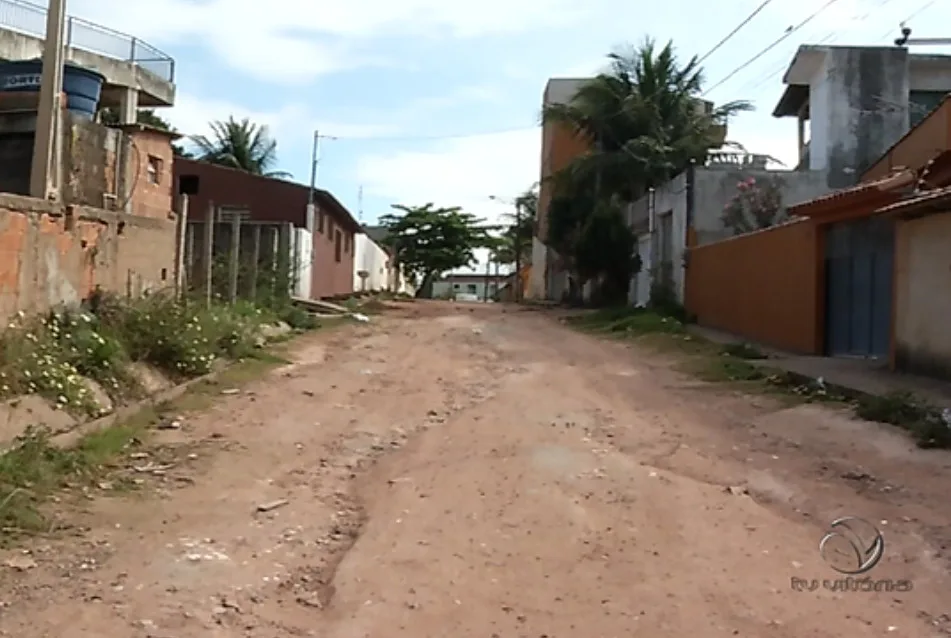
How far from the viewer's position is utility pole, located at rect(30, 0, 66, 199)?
10414mm

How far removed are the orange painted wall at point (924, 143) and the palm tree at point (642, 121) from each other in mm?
10862

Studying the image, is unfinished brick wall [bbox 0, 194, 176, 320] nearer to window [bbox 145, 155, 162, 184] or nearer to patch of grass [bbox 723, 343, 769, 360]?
window [bbox 145, 155, 162, 184]

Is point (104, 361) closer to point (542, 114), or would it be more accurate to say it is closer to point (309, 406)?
point (309, 406)

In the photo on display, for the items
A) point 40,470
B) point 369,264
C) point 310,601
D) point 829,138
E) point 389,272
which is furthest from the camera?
point 389,272

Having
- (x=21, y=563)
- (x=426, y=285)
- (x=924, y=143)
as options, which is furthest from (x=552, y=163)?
(x=21, y=563)

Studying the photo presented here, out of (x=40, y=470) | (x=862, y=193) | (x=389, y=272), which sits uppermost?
(x=389, y=272)

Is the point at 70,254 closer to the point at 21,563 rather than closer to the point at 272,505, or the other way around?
the point at 272,505

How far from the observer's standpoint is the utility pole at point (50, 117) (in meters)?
10.4

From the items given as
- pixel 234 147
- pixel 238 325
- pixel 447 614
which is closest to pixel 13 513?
pixel 447 614

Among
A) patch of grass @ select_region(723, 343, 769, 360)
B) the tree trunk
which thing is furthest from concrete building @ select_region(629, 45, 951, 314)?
the tree trunk

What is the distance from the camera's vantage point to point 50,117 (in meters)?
10.7

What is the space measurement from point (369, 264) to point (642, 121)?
56.7 ft

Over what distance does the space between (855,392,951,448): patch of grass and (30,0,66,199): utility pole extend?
842 centimetres

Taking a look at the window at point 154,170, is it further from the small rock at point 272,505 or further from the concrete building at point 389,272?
the concrete building at point 389,272
